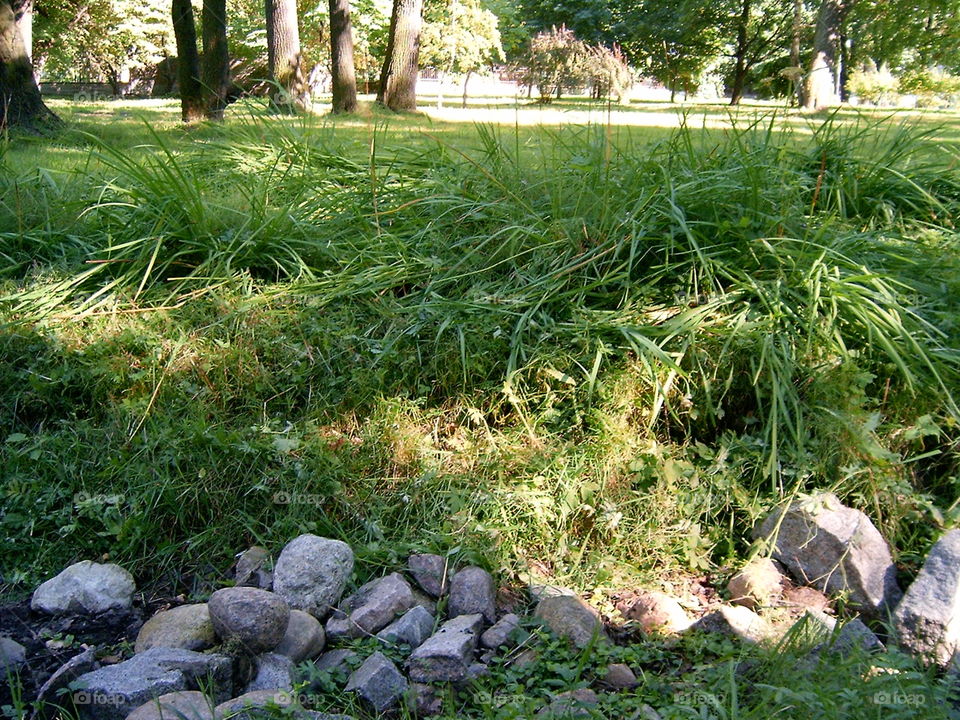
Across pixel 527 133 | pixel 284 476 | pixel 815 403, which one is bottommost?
pixel 284 476

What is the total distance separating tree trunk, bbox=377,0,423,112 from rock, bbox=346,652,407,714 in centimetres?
1143

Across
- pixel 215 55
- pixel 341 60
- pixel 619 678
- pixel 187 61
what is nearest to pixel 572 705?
pixel 619 678

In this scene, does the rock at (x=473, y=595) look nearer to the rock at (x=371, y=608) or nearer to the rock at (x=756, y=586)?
the rock at (x=371, y=608)

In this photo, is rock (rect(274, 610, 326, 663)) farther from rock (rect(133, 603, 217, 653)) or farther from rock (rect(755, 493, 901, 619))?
rock (rect(755, 493, 901, 619))

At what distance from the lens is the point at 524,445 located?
357 cm

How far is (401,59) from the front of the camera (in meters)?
13.1

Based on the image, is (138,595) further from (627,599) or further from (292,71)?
(292,71)

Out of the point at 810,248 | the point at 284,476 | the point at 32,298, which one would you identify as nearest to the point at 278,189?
the point at 32,298

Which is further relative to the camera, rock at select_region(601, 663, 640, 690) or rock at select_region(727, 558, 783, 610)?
rock at select_region(727, 558, 783, 610)

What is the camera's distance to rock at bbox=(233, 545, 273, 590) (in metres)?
3.22

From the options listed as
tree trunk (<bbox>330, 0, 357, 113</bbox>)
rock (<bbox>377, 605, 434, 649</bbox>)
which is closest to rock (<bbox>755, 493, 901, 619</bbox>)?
rock (<bbox>377, 605, 434, 649</bbox>)

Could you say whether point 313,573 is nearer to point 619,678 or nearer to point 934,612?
point 619,678

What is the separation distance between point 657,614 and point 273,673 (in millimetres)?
1342

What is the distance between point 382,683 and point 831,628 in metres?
1.50
